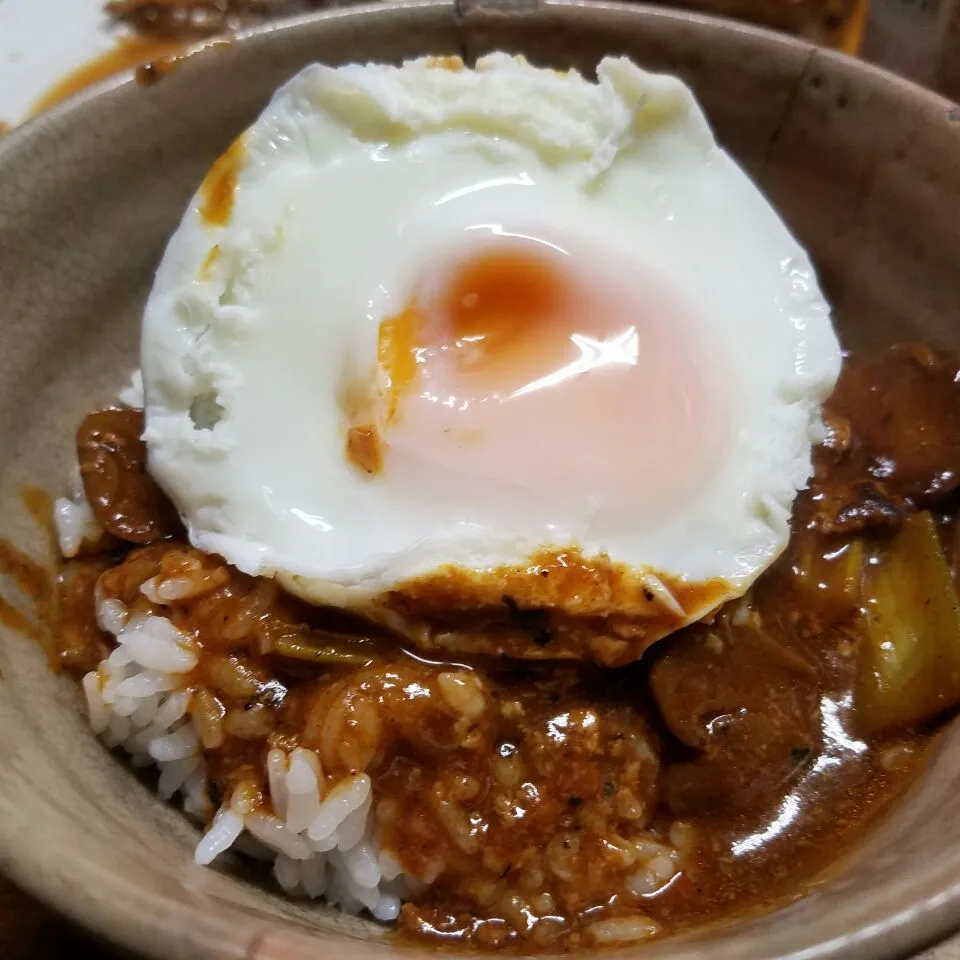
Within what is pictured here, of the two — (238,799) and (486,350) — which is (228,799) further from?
(486,350)

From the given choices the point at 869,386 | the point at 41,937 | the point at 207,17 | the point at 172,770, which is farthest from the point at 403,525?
the point at 207,17

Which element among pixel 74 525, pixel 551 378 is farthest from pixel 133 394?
pixel 551 378

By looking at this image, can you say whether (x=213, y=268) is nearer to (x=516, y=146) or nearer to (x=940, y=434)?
(x=516, y=146)

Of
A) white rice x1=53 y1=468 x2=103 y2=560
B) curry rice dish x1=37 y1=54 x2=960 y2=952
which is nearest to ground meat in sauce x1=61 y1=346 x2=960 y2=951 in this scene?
curry rice dish x1=37 y1=54 x2=960 y2=952

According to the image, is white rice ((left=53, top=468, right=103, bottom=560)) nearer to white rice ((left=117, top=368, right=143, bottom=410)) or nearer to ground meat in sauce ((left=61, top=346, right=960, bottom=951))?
ground meat in sauce ((left=61, top=346, right=960, bottom=951))

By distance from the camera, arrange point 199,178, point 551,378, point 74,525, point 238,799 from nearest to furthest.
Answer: point 238,799 → point 551,378 → point 74,525 → point 199,178

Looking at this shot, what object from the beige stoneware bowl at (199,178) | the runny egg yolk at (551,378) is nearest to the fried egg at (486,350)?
the runny egg yolk at (551,378)

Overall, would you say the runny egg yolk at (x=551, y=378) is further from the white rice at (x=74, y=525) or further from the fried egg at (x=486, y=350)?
the white rice at (x=74, y=525)
